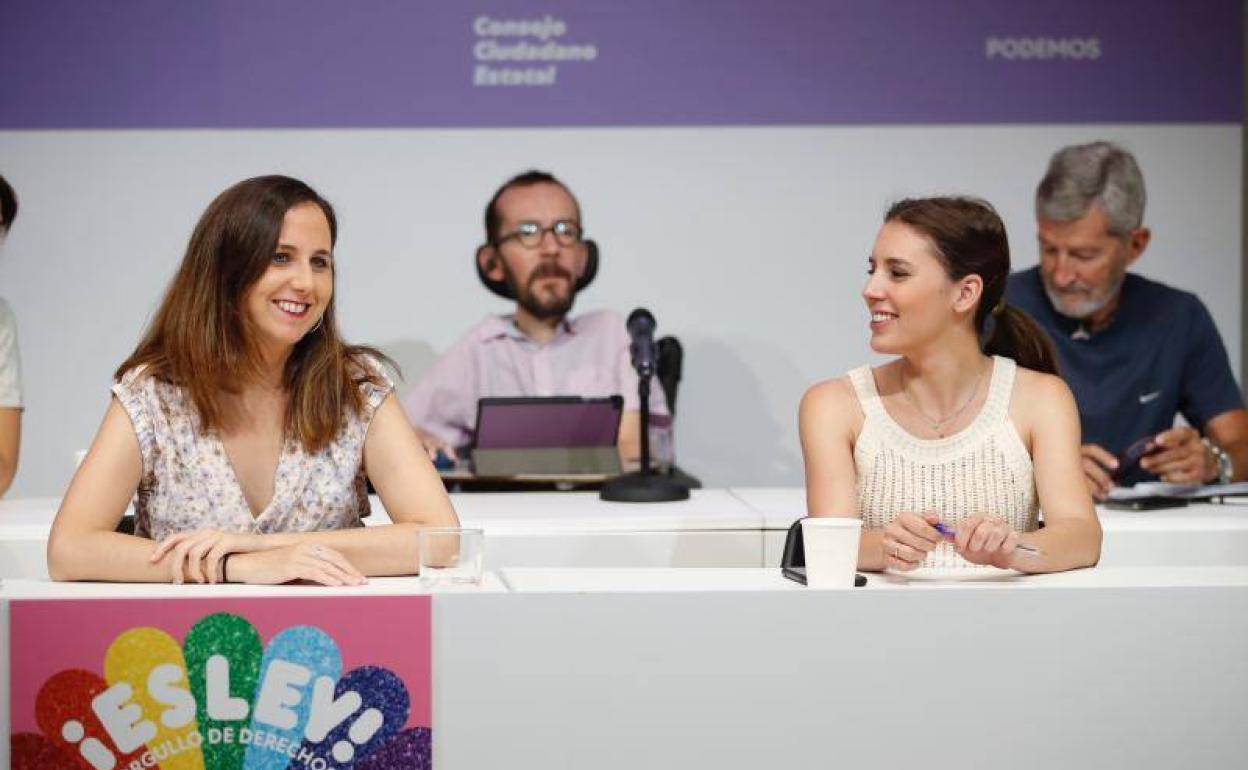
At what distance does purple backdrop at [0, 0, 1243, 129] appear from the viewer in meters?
4.68

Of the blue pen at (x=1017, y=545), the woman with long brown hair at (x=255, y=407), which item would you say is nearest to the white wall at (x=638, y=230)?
the woman with long brown hair at (x=255, y=407)

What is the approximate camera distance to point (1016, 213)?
4832 mm

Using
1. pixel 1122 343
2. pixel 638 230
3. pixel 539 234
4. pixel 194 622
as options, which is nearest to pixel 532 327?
pixel 539 234

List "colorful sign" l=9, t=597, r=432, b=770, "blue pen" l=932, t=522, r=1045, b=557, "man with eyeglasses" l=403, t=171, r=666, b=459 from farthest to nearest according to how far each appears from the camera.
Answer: "man with eyeglasses" l=403, t=171, r=666, b=459 < "blue pen" l=932, t=522, r=1045, b=557 < "colorful sign" l=9, t=597, r=432, b=770

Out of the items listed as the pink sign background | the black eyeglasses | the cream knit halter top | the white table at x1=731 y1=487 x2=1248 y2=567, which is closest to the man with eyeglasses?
the black eyeglasses

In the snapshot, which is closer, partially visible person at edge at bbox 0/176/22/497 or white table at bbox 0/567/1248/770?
white table at bbox 0/567/1248/770

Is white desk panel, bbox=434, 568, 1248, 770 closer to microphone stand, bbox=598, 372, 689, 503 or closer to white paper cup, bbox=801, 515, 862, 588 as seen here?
white paper cup, bbox=801, 515, 862, 588

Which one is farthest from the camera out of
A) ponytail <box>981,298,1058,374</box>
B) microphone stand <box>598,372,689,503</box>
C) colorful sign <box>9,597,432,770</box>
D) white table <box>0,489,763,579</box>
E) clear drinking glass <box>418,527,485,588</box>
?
microphone stand <box>598,372,689,503</box>

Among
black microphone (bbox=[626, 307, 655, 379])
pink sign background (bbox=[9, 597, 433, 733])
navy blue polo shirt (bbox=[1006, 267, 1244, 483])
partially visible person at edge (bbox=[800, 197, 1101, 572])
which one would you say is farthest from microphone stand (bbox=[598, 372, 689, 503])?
pink sign background (bbox=[9, 597, 433, 733])

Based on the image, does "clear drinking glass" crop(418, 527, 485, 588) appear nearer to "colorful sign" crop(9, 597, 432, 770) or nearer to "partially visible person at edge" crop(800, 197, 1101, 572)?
"colorful sign" crop(9, 597, 432, 770)

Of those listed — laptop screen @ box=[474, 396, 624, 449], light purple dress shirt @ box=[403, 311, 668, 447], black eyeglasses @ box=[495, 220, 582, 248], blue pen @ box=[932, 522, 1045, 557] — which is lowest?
blue pen @ box=[932, 522, 1045, 557]

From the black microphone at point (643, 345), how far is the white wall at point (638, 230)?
126 centimetres

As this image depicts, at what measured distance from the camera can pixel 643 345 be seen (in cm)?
354

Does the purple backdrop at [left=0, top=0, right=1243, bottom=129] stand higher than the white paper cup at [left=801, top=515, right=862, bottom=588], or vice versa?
the purple backdrop at [left=0, top=0, right=1243, bottom=129]
